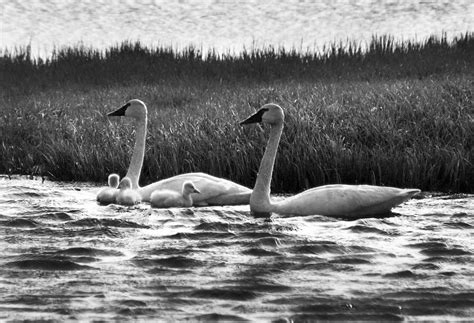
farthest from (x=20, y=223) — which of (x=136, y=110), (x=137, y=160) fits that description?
(x=136, y=110)

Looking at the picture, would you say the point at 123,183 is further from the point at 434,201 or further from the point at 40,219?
the point at 434,201

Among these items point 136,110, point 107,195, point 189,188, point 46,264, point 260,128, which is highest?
point 136,110

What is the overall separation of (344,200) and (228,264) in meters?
2.67

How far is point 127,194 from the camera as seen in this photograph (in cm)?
1052

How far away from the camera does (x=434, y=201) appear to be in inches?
424

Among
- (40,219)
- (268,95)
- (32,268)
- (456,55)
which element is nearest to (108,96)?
(268,95)

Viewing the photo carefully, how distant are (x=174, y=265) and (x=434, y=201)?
4.40 metres

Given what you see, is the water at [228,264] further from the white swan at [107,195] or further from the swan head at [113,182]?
the swan head at [113,182]

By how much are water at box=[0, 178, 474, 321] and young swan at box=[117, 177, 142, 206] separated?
15 centimetres

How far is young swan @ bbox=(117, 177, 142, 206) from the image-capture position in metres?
10.5

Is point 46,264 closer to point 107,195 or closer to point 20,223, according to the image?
point 20,223

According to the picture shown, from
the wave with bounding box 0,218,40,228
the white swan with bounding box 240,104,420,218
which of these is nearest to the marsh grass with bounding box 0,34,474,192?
the white swan with bounding box 240,104,420,218

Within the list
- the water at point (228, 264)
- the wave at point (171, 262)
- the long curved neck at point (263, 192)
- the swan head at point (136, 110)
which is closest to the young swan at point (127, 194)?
the water at point (228, 264)

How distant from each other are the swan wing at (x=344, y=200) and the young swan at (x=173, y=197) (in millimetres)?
1028
